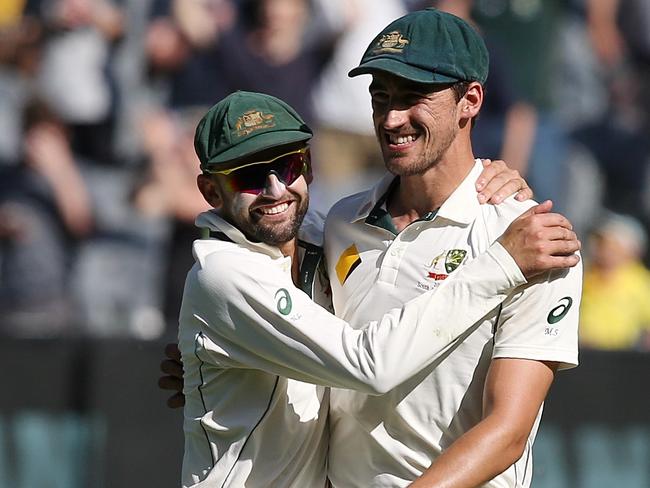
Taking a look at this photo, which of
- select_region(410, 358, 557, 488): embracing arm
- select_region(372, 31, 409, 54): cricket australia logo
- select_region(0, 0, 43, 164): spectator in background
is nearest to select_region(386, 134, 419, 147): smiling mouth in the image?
select_region(372, 31, 409, 54): cricket australia logo

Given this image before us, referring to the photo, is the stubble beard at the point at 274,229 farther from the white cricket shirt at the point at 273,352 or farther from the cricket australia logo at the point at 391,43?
the cricket australia logo at the point at 391,43

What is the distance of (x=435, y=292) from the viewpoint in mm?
3582

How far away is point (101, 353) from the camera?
7.23 meters

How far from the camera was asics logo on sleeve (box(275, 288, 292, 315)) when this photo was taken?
367 centimetres

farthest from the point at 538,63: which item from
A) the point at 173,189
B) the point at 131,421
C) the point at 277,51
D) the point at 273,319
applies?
the point at 273,319

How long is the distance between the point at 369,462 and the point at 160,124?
4722 mm

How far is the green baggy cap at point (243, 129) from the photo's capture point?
3770 mm

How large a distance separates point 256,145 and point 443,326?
0.76 m

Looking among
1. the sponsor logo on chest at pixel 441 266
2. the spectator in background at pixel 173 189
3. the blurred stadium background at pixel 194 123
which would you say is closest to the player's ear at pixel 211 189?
the sponsor logo on chest at pixel 441 266

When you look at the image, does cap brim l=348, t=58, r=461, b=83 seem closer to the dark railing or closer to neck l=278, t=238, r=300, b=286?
neck l=278, t=238, r=300, b=286

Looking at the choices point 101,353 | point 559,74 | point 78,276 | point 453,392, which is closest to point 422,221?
point 453,392

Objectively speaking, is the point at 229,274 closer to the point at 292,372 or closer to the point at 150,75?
the point at 292,372

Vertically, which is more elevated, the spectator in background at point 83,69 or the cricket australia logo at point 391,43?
the cricket australia logo at point 391,43

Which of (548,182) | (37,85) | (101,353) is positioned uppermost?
(37,85)
